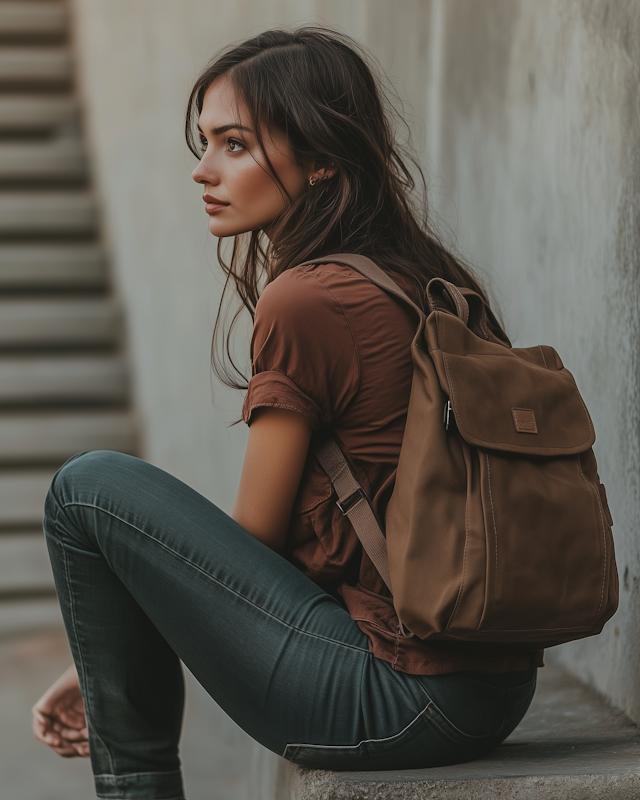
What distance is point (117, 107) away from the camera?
4277 millimetres

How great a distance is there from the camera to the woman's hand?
1.55m

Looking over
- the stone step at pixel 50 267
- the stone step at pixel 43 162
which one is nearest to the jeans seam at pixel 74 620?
the stone step at pixel 50 267

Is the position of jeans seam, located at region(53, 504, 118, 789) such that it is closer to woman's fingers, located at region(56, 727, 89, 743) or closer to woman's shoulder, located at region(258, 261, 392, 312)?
woman's fingers, located at region(56, 727, 89, 743)

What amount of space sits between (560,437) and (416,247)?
1.34 feet

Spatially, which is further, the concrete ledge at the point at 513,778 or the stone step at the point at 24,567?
the stone step at the point at 24,567

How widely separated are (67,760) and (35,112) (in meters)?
3.44

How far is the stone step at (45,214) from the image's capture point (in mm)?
4562

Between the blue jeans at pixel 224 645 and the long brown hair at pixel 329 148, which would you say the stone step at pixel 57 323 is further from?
the blue jeans at pixel 224 645

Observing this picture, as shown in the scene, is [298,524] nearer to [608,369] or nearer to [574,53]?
[608,369]

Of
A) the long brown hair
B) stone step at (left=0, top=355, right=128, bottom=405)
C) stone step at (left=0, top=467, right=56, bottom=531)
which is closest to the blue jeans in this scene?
the long brown hair

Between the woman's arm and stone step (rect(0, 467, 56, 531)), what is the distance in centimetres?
273

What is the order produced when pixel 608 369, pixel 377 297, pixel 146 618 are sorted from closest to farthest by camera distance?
pixel 377 297 → pixel 146 618 → pixel 608 369

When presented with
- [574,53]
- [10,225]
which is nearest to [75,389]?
[10,225]

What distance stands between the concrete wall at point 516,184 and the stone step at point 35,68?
1.62 meters
